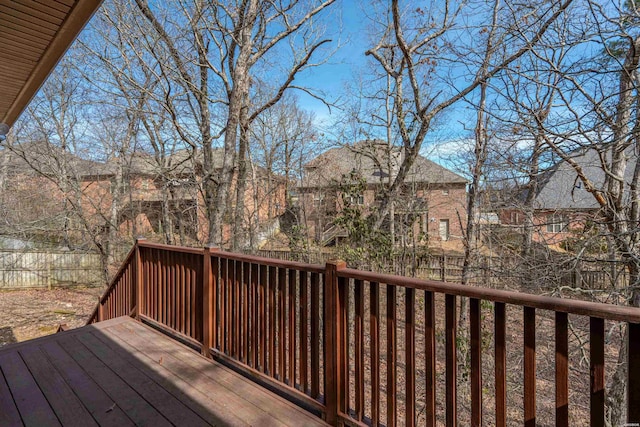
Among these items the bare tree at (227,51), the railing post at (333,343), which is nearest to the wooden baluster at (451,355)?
the railing post at (333,343)

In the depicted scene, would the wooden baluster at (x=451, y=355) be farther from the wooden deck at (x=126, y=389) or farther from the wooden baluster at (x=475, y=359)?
the wooden deck at (x=126, y=389)

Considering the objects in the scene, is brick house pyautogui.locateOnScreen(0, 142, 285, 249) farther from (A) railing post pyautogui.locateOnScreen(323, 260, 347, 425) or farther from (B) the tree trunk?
(A) railing post pyautogui.locateOnScreen(323, 260, 347, 425)

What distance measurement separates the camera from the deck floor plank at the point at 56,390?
6.54 ft

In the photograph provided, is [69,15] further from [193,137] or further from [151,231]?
[151,231]

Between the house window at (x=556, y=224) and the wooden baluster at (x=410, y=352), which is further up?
the house window at (x=556, y=224)

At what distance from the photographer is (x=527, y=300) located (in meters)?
1.28

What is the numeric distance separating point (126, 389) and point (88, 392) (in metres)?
0.24

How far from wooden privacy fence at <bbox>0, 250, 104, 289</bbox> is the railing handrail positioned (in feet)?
38.1

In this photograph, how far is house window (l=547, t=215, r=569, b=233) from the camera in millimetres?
3927

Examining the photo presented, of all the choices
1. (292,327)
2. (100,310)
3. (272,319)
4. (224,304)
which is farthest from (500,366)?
(100,310)

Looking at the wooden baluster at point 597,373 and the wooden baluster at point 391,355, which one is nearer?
the wooden baluster at point 597,373

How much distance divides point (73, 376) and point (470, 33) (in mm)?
5921

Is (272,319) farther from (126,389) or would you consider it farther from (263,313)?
(126,389)

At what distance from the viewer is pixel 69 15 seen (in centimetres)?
208
